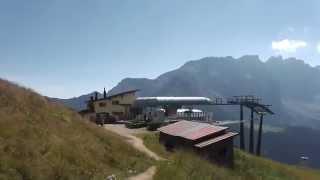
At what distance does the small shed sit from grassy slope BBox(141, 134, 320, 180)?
1.17 metres

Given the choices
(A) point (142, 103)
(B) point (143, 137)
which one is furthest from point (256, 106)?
(B) point (143, 137)

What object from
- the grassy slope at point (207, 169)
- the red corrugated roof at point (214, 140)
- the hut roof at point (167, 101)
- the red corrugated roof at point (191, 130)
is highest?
the hut roof at point (167, 101)

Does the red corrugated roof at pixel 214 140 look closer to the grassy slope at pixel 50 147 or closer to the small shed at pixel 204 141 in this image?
the small shed at pixel 204 141

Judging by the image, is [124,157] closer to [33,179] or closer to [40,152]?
[40,152]

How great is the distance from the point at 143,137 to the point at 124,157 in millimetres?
21334

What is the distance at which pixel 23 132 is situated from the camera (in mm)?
23672

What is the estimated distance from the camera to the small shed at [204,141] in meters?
40.2

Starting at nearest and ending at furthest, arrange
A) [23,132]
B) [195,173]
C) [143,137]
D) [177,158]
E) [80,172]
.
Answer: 1. [80,172]
2. [23,132]
3. [195,173]
4. [177,158]
5. [143,137]

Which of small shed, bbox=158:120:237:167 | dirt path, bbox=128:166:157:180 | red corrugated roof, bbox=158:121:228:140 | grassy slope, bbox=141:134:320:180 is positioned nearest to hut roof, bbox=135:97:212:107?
grassy slope, bbox=141:134:320:180

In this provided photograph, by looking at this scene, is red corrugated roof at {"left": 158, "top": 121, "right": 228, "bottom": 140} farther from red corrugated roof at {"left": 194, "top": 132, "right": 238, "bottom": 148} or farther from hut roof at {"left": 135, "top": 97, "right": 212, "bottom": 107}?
hut roof at {"left": 135, "top": 97, "right": 212, "bottom": 107}

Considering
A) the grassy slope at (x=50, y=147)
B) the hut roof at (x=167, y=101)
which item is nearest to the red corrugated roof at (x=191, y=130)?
the grassy slope at (x=50, y=147)

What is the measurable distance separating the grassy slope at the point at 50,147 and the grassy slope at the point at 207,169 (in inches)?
81.2

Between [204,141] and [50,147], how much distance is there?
20.1m

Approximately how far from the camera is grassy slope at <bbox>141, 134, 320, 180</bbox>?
89.2ft
